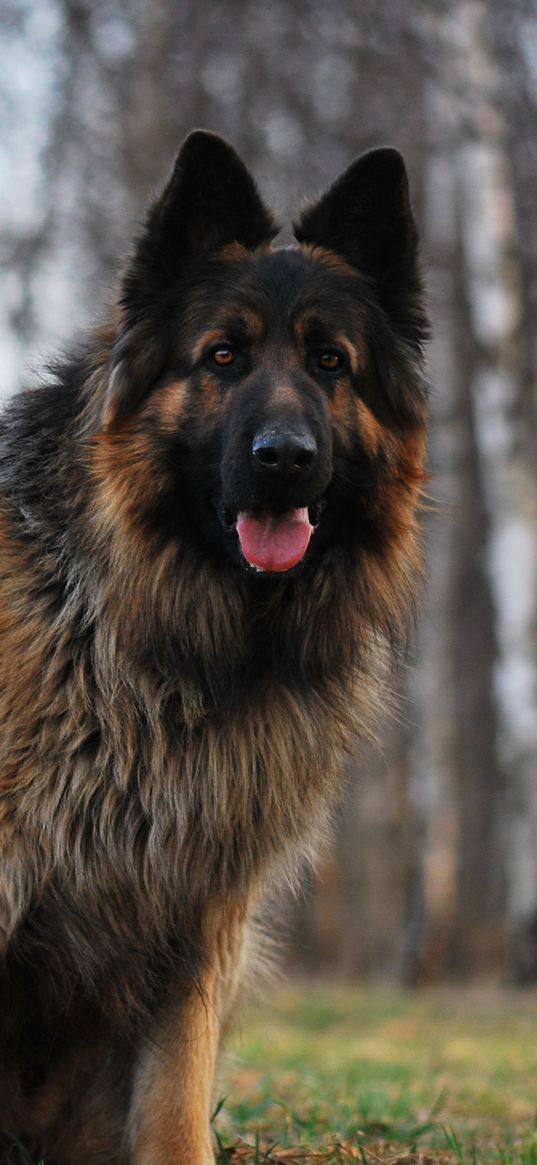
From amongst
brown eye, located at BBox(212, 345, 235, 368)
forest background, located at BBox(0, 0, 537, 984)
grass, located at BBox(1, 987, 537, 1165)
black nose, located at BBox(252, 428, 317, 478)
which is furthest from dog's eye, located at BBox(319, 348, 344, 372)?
forest background, located at BBox(0, 0, 537, 984)

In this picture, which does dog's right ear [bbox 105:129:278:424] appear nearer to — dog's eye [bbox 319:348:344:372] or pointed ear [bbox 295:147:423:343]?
pointed ear [bbox 295:147:423:343]

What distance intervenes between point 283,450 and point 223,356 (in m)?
0.52

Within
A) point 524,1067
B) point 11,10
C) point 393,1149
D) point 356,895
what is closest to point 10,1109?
point 393,1149

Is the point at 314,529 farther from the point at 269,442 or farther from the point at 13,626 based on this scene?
the point at 13,626

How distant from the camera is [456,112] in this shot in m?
12.5

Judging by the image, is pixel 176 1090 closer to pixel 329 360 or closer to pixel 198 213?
pixel 329 360

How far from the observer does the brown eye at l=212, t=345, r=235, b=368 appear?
4148 millimetres

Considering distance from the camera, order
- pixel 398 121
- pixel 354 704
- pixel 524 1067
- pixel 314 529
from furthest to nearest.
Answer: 1. pixel 398 121
2. pixel 524 1067
3. pixel 354 704
4. pixel 314 529

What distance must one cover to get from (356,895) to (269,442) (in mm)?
23138

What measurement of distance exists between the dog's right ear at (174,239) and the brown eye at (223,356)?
0.17m

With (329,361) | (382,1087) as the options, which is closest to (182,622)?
(329,361)

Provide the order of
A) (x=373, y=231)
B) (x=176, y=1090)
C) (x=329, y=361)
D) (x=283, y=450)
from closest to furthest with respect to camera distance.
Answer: (x=283, y=450), (x=176, y=1090), (x=329, y=361), (x=373, y=231)

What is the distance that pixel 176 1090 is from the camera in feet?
13.6

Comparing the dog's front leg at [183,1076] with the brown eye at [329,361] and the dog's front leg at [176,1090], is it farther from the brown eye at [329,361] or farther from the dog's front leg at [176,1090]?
the brown eye at [329,361]
